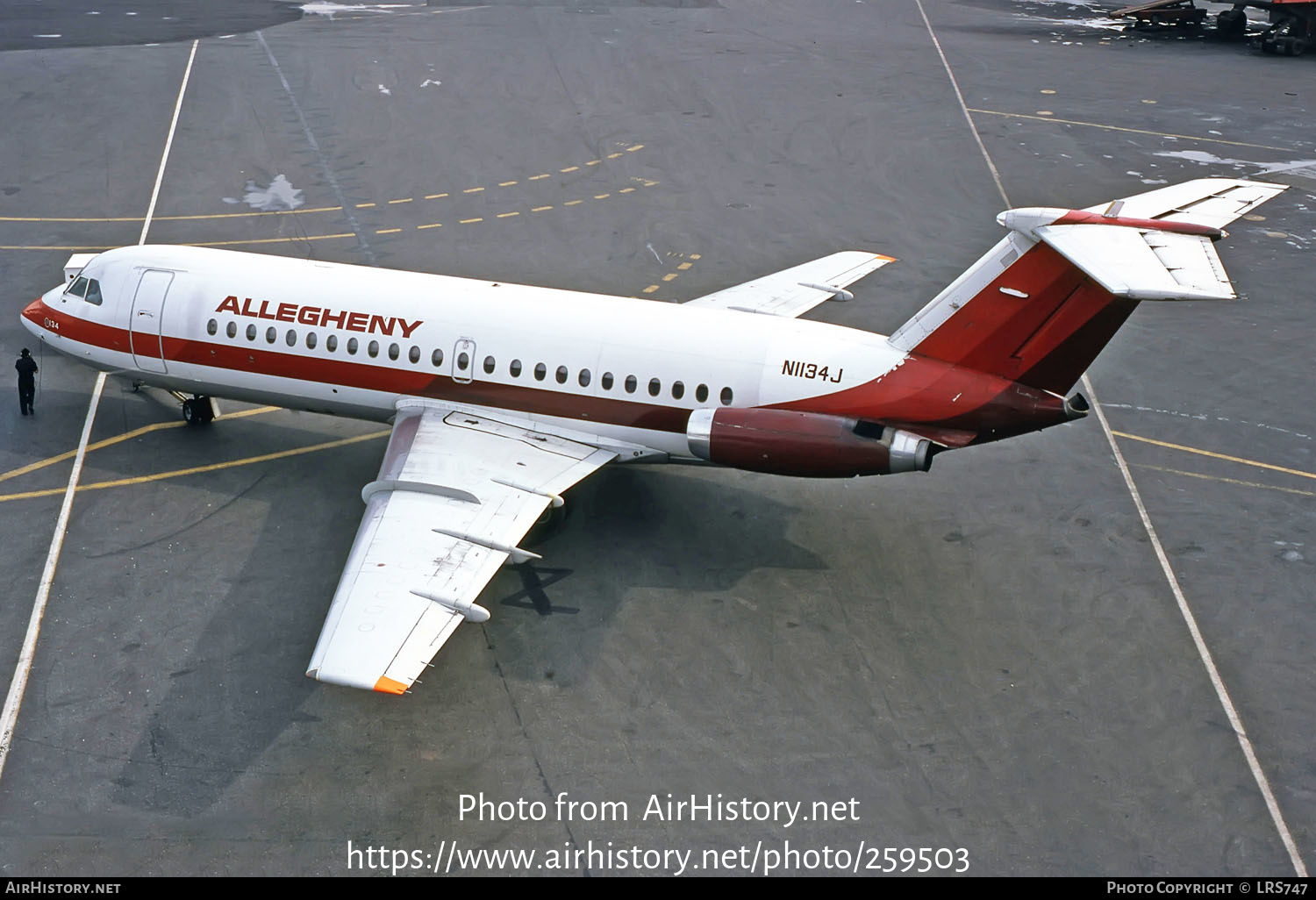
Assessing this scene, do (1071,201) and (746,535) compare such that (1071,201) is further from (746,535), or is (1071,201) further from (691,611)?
(691,611)

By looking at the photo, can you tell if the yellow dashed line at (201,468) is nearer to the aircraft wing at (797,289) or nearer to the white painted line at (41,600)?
the white painted line at (41,600)

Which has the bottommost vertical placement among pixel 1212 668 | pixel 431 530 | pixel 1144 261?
pixel 431 530

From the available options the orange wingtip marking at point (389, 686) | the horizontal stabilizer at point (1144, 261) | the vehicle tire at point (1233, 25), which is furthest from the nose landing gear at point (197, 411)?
the vehicle tire at point (1233, 25)

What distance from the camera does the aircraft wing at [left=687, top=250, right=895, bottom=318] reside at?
27688 millimetres

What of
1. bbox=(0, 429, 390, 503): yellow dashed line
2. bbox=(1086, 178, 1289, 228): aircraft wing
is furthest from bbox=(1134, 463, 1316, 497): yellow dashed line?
Answer: bbox=(0, 429, 390, 503): yellow dashed line

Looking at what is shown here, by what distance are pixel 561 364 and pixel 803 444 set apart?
198 inches

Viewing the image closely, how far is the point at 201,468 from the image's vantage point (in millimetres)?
25922

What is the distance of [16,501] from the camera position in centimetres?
2433

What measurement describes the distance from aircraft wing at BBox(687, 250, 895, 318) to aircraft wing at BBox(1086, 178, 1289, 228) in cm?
772

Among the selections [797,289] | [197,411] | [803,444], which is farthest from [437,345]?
[797,289]

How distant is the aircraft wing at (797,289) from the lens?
27688 millimetres

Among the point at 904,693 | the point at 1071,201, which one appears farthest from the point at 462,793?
the point at 1071,201

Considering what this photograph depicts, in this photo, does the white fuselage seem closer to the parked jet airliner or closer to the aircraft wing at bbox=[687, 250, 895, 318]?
the parked jet airliner

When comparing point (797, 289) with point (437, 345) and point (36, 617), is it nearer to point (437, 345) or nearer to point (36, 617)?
point (437, 345)
